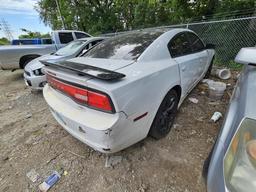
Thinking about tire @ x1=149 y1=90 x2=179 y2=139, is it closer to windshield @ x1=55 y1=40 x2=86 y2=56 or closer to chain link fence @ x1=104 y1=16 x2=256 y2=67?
windshield @ x1=55 y1=40 x2=86 y2=56

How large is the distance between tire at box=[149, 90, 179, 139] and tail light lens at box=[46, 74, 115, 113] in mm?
833

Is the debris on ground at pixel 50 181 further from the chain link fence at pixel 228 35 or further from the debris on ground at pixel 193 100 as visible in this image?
the chain link fence at pixel 228 35

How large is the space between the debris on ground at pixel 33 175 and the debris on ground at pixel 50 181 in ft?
0.47

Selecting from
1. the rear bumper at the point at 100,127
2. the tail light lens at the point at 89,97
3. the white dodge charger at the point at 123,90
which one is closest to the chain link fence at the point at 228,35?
the white dodge charger at the point at 123,90

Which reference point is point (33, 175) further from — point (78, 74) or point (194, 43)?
point (194, 43)

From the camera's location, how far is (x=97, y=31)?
16312mm

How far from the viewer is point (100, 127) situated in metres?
1.51

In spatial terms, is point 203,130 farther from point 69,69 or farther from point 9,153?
point 9,153

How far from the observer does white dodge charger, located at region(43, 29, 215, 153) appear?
4.96ft

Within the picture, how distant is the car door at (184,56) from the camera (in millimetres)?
2405

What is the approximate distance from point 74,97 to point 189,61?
6.18 ft

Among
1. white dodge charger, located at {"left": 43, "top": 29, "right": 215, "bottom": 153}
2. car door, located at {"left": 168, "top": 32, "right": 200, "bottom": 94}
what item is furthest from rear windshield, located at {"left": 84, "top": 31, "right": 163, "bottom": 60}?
car door, located at {"left": 168, "top": 32, "right": 200, "bottom": 94}

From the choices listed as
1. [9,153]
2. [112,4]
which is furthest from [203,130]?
[112,4]

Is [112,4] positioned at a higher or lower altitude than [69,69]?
higher
